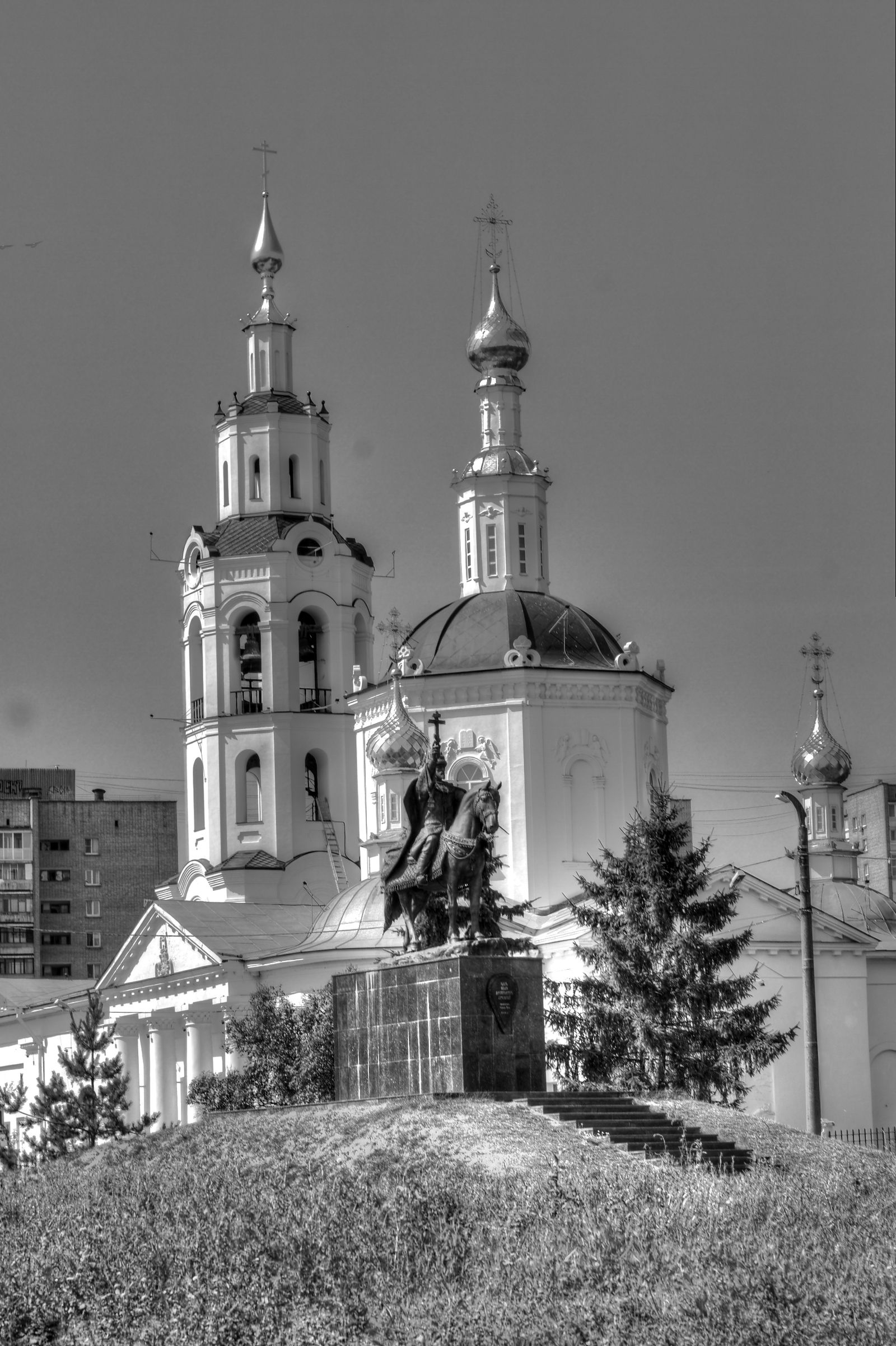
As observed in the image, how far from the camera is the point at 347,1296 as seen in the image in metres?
16.2

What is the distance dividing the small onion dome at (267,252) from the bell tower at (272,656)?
2.1 inches

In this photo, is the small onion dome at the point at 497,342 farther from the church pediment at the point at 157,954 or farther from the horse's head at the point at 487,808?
the horse's head at the point at 487,808

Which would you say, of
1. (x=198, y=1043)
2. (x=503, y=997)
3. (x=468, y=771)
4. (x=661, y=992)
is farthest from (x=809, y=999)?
(x=198, y=1043)

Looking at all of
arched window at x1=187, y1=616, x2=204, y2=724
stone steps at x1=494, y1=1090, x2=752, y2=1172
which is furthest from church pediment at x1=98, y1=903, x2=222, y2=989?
stone steps at x1=494, y1=1090, x2=752, y2=1172

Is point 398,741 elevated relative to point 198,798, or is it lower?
elevated

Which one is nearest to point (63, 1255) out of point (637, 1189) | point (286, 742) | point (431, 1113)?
point (637, 1189)

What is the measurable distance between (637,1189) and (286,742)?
4766 centimetres

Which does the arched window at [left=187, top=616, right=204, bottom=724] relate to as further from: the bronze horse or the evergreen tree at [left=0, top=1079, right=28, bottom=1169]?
the bronze horse

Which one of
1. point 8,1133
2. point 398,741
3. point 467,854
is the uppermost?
point 398,741

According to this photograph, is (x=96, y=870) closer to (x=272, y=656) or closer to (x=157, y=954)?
(x=272, y=656)

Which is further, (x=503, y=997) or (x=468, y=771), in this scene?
(x=468, y=771)

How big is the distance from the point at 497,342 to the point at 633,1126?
39.5 m

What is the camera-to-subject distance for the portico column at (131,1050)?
58.8m

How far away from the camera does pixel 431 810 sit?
89.6 ft
